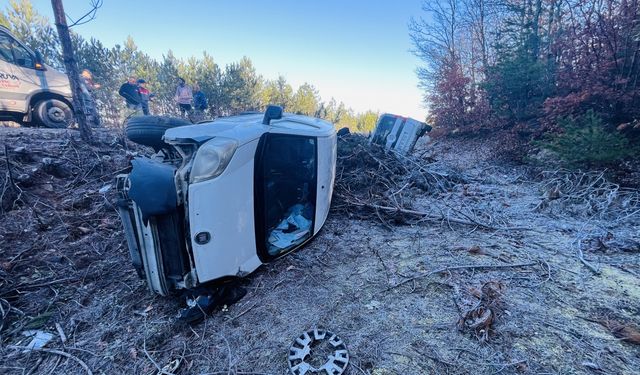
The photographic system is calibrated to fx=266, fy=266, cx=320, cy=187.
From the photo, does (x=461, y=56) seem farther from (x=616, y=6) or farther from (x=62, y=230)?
(x=62, y=230)

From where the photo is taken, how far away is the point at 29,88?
6250mm

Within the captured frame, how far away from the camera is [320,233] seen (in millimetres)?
3445

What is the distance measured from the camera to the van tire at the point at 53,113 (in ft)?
21.7

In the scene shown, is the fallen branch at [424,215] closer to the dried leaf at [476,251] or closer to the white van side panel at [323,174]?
the dried leaf at [476,251]

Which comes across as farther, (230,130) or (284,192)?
(284,192)

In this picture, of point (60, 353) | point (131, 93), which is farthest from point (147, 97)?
point (60, 353)

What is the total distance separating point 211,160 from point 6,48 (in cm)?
795

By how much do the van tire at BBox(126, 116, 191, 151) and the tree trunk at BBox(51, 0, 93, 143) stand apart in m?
4.01

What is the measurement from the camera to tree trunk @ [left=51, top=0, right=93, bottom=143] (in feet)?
16.0

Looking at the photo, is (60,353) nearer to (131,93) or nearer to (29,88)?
(29,88)

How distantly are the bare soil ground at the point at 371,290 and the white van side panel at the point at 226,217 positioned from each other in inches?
17.1

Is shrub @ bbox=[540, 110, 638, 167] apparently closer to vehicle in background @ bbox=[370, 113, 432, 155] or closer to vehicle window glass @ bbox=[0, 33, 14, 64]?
vehicle in background @ bbox=[370, 113, 432, 155]

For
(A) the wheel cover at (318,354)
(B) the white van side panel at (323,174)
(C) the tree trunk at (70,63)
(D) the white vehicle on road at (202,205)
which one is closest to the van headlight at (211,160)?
(D) the white vehicle on road at (202,205)

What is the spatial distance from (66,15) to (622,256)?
895 centimetres
